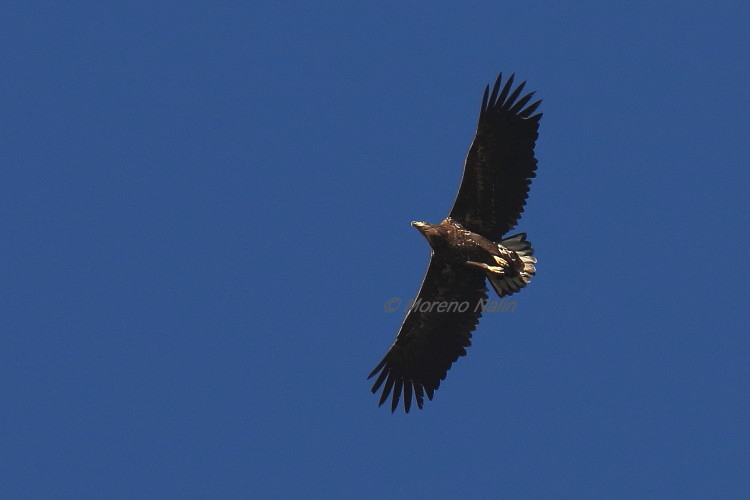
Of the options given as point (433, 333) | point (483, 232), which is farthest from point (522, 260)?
point (433, 333)

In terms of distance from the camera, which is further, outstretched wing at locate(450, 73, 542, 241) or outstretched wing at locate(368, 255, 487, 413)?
outstretched wing at locate(368, 255, 487, 413)

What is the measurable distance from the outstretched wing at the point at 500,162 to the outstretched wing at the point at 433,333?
3.57 ft

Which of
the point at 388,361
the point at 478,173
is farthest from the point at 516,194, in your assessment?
the point at 388,361

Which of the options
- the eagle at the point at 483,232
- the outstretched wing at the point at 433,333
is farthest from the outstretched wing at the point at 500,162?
the outstretched wing at the point at 433,333

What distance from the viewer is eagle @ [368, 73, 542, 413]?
68.2 feet

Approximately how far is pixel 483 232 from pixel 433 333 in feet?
6.39

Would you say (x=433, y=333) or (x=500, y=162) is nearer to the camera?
(x=500, y=162)

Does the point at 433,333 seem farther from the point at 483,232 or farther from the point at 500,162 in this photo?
the point at 500,162

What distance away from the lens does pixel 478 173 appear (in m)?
20.8

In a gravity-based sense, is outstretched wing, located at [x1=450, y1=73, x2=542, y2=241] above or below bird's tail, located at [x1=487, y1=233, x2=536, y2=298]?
above

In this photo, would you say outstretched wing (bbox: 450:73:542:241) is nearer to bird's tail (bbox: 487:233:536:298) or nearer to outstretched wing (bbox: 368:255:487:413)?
bird's tail (bbox: 487:233:536:298)

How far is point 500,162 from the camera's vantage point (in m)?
20.8

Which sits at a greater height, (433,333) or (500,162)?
(500,162)

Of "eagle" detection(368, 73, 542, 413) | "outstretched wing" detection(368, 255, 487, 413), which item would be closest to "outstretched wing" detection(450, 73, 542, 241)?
"eagle" detection(368, 73, 542, 413)
